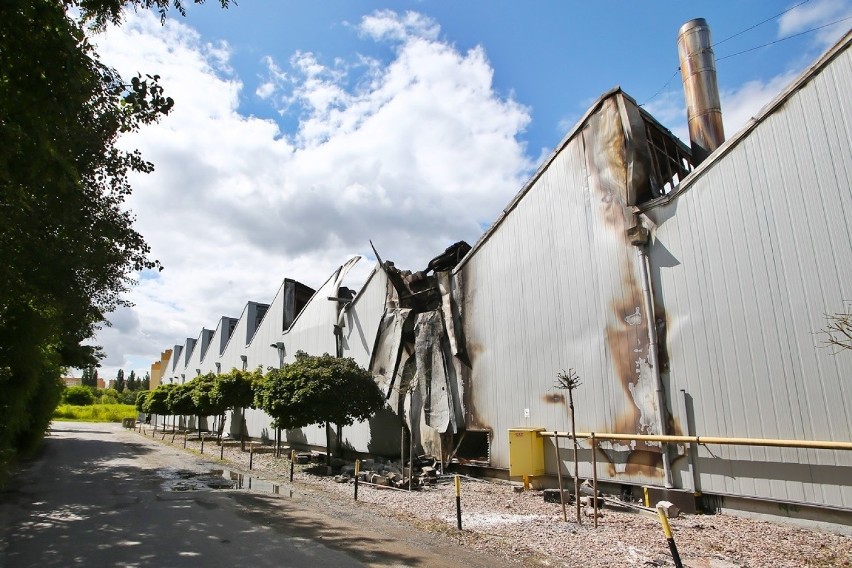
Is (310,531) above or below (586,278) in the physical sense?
below

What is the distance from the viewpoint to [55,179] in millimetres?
7059

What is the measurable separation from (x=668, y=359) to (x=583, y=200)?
14.6ft

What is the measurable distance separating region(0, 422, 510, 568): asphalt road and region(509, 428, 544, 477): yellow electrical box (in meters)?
4.18

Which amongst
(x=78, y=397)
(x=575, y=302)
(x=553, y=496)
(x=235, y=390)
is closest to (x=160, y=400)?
(x=235, y=390)

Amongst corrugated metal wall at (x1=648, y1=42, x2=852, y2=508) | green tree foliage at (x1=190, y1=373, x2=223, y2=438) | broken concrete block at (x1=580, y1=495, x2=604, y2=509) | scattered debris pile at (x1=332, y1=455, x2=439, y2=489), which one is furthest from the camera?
green tree foliage at (x1=190, y1=373, x2=223, y2=438)

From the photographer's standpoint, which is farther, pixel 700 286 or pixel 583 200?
pixel 583 200

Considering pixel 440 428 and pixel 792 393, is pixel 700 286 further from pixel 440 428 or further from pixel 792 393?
pixel 440 428

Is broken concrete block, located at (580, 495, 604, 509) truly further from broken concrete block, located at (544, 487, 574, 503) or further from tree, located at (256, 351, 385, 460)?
tree, located at (256, 351, 385, 460)

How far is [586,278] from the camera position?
12.8 m

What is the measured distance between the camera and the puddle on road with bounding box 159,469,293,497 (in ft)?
45.6

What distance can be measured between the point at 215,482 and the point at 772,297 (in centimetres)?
1459

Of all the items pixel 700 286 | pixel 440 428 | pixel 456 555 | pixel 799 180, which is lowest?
pixel 456 555

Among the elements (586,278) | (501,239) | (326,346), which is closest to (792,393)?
(586,278)

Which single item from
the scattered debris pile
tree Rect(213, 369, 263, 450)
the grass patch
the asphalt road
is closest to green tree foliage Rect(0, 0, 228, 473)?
the asphalt road
